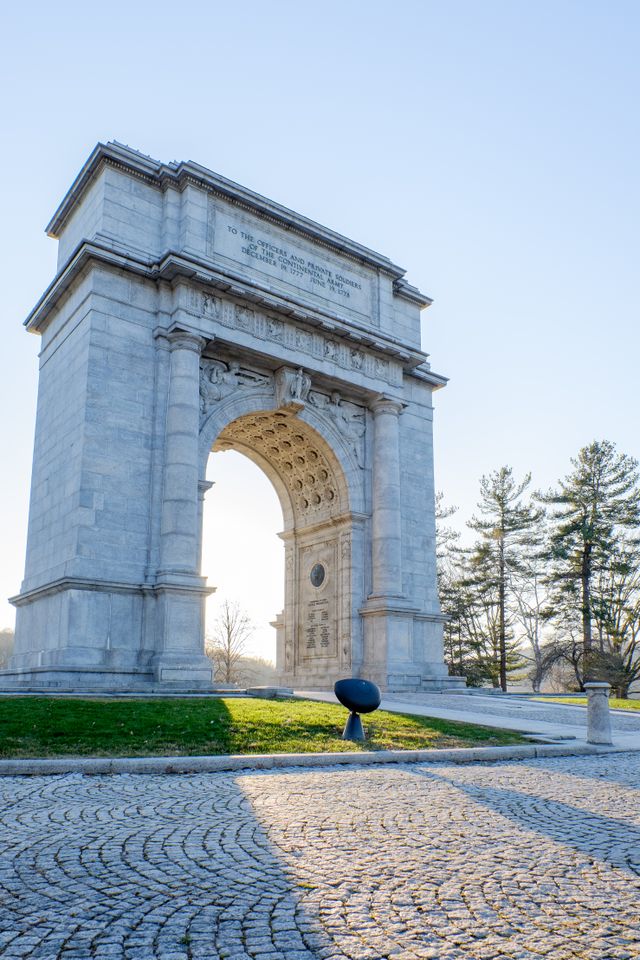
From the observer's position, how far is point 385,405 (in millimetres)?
29484

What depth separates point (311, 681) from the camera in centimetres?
2941

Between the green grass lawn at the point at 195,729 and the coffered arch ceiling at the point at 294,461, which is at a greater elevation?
the coffered arch ceiling at the point at 294,461

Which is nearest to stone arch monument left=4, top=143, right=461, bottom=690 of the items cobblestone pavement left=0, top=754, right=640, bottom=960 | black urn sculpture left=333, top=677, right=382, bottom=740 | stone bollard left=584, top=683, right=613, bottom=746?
black urn sculpture left=333, top=677, right=382, bottom=740

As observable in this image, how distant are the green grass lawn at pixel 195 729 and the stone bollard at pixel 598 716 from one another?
1282 mm

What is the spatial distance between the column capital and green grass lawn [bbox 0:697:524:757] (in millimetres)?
15309

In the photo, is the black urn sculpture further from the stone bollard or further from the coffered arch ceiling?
the coffered arch ceiling

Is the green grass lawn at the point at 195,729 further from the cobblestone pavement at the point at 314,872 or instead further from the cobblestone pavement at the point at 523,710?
the cobblestone pavement at the point at 523,710

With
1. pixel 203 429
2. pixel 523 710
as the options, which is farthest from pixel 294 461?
pixel 523 710

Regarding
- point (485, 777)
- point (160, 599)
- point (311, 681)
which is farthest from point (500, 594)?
point (485, 777)

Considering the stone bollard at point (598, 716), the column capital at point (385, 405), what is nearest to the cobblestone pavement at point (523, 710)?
the stone bollard at point (598, 716)

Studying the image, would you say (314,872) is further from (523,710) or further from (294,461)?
(294,461)

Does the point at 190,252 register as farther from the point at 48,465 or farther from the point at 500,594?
the point at 500,594

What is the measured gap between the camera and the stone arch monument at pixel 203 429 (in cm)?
2216

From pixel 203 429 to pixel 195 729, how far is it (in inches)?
566
